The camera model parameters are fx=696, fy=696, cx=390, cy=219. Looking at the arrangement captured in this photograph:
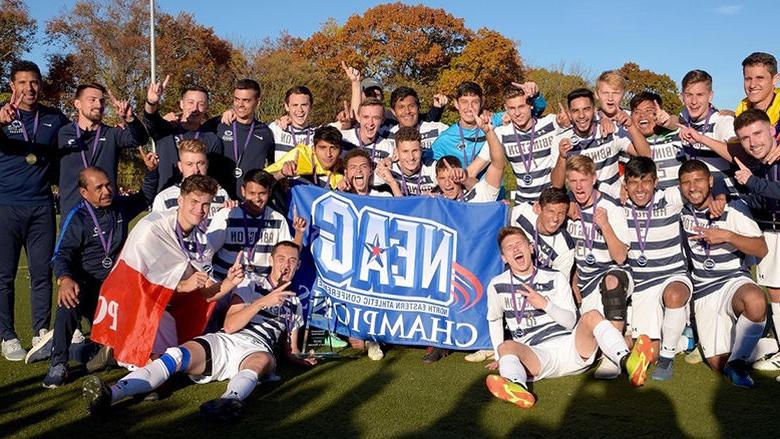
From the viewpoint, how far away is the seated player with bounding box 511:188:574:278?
5672 mm

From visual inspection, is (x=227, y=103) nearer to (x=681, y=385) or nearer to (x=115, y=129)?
(x=115, y=129)

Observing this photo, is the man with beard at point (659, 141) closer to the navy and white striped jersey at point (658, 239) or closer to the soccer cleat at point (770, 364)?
the navy and white striped jersey at point (658, 239)

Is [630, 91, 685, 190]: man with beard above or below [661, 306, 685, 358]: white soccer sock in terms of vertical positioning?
above

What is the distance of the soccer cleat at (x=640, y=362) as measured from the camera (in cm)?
493

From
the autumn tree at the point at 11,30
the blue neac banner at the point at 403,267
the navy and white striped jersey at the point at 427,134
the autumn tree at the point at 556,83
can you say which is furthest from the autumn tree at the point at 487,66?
the blue neac banner at the point at 403,267

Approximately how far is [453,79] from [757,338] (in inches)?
1756

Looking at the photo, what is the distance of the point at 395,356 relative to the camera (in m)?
6.17

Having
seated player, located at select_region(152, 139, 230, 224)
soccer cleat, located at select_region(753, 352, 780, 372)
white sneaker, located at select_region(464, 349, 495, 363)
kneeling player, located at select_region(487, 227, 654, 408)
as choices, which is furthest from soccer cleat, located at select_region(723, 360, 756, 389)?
seated player, located at select_region(152, 139, 230, 224)

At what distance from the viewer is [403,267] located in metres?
6.38

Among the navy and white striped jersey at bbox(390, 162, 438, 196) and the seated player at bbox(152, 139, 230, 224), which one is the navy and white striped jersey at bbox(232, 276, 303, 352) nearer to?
the seated player at bbox(152, 139, 230, 224)

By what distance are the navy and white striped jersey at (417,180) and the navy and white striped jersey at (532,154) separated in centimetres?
54

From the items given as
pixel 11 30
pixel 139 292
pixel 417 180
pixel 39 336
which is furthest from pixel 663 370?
pixel 11 30

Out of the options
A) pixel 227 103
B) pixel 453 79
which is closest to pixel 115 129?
pixel 227 103

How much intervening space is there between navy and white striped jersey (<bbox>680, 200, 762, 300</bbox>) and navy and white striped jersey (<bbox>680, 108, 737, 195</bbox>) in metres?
0.51
